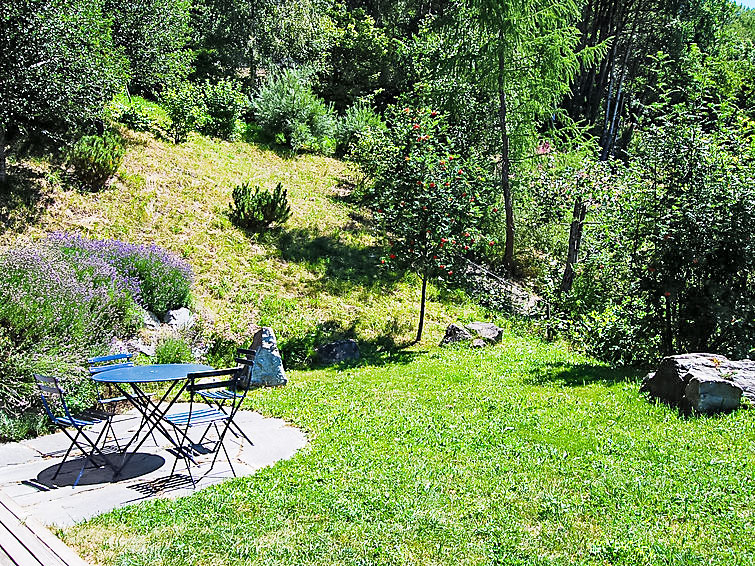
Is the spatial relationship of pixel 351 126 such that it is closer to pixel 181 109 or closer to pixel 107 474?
pixel 181 109

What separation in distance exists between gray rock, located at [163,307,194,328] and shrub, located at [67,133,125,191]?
4.22m

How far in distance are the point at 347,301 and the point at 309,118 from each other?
10.1m

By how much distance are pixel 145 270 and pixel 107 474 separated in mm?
5593

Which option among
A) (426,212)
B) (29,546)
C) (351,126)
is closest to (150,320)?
(426,212)

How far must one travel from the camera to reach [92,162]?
40.9 ft

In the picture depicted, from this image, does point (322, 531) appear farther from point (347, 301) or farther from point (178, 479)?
point (347, 301)

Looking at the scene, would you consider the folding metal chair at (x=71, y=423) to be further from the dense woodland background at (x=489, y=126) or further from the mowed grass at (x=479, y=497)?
the dense woodland background at (x=489, y=126)

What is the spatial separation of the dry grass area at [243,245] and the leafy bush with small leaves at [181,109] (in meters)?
0.45

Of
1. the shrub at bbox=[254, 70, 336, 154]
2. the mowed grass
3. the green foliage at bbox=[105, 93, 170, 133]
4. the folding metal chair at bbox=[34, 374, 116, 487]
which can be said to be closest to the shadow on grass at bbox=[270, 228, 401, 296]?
the green foliage at bbox=[105, 93, 170, 133]

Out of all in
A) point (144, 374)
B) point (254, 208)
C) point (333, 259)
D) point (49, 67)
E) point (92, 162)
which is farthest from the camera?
point (333, 259)

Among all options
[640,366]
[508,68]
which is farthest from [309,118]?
[640,366]

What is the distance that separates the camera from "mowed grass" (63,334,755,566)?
12.3ft

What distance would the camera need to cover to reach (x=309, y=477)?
4.97 metres

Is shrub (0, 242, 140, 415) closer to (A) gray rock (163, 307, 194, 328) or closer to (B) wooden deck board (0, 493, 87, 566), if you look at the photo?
(A) gray rock (163, 307, 194, 328)
